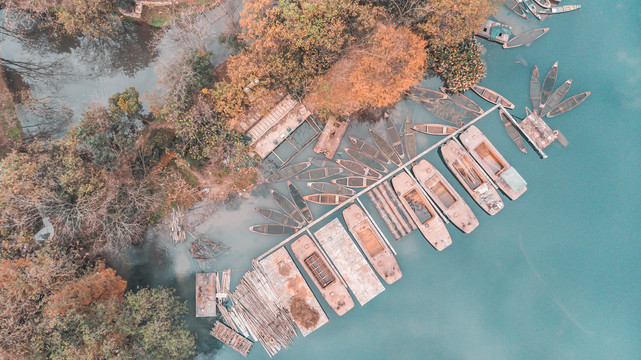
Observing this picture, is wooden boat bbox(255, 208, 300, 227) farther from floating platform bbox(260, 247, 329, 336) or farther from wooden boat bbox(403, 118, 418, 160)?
wooden boat bbox(403, 118, 418, 160)

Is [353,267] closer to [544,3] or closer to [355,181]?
[355,181]

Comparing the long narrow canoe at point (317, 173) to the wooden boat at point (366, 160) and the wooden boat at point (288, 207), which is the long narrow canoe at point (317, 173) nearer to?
the wooden boat at point (366, 160)

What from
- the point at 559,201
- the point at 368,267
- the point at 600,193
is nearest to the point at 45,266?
the point at 368,267

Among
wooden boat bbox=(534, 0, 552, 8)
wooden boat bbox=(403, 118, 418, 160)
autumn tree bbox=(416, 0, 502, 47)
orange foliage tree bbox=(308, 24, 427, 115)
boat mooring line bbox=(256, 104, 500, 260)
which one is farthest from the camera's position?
wooden boat bbox=(534, 0, 552, 8)

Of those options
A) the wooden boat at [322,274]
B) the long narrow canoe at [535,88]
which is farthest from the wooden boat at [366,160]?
the long narrow canoe at [535,88]

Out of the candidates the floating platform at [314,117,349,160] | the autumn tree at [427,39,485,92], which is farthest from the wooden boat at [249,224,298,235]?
the autumn tree at [427,39,485,92]

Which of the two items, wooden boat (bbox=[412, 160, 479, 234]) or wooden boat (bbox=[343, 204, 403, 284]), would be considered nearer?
wooden boat (bbox=[343, 204, 403, 284])
